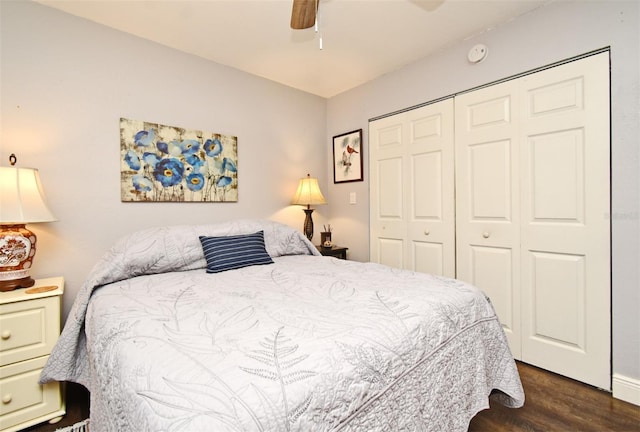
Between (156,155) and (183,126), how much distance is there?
1.14 ft

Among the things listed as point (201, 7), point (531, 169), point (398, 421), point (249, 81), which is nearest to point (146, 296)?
point (398, 421)

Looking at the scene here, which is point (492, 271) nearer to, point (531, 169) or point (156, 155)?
point (531, 169)

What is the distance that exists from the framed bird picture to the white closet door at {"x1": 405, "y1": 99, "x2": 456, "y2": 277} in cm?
62

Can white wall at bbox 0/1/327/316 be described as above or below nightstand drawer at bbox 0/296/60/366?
above

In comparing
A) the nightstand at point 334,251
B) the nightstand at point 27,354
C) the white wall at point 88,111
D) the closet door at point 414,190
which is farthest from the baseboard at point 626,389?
the nightstand at point 27,354

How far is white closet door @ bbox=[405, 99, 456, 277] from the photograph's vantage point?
2539 millimetres

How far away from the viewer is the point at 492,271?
2.30 meters

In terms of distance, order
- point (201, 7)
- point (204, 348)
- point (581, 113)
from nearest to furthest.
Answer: point (204, 348)
point (581, 113)
point (201, 7)

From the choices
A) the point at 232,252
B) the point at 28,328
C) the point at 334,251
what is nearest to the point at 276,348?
the point at 232,252

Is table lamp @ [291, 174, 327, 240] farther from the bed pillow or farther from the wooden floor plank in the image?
the wooden floor plank

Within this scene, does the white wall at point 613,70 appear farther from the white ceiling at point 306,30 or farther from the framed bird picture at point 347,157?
the framed bird picture at point 347,157

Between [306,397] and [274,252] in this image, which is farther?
[274,252]

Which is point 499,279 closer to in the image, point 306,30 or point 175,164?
point 306,30

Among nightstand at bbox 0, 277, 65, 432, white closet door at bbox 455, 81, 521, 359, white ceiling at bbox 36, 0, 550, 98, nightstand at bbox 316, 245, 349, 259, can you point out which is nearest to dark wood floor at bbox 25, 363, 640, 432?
nightstand at bbox 0, 277, 65, 432
